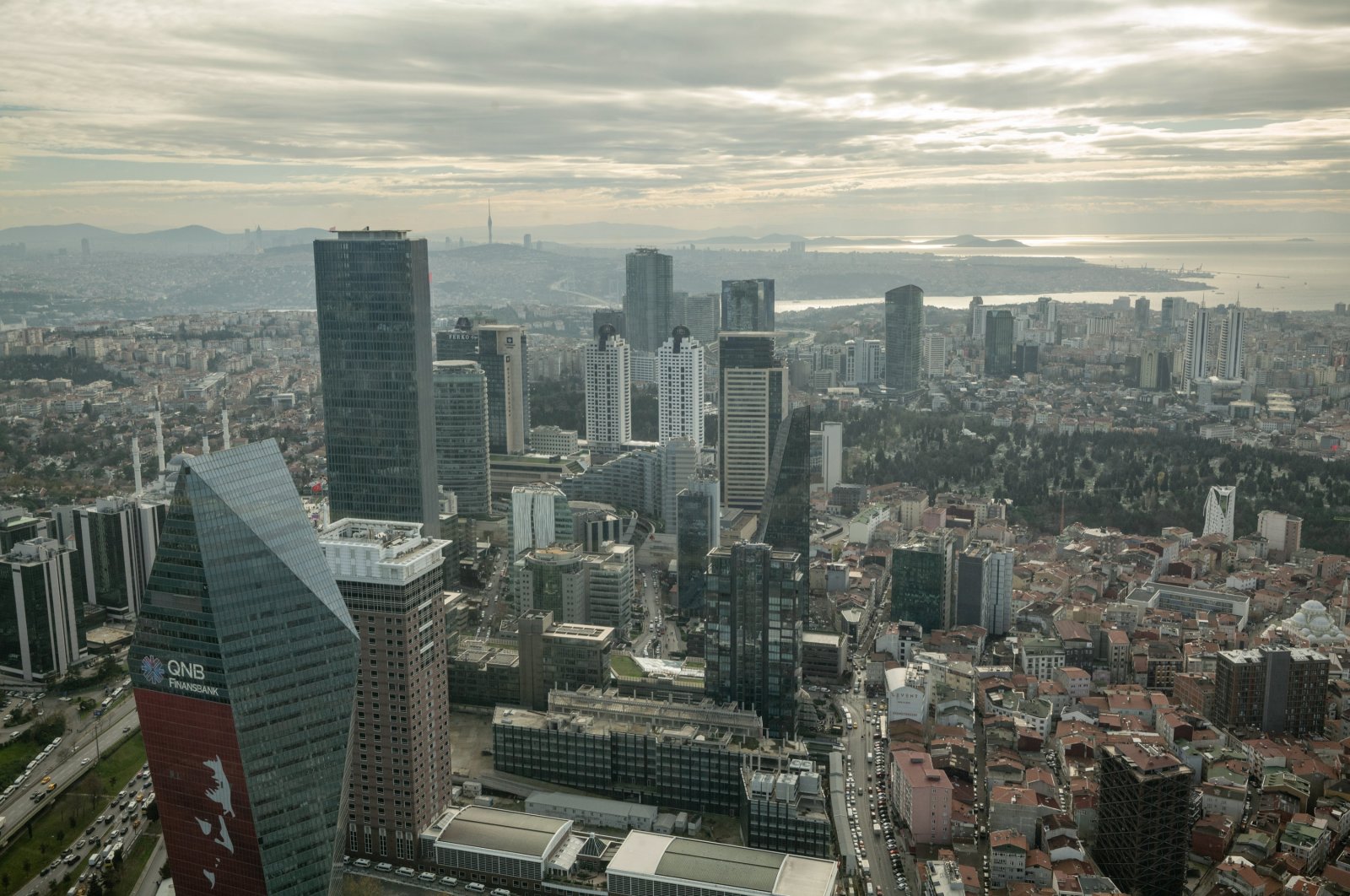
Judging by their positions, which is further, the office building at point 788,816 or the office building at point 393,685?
the office building at point 788,816

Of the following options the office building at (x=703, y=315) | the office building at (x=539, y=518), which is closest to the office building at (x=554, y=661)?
the office building at (x=539, y=518)

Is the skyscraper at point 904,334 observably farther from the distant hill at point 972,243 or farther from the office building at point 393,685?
the office building at point 393,685

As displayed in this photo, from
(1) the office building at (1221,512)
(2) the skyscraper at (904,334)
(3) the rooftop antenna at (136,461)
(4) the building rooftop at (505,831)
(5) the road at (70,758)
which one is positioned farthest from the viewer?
(2) the skyscraper at (904,334)

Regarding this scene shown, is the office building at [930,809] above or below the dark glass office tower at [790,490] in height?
below

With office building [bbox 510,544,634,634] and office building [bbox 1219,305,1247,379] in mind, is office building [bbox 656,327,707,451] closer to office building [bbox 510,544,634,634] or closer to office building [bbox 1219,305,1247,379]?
office building [bbox 510,544,634,634]

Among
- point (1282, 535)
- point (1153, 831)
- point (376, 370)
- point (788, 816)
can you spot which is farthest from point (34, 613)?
point (1282, 535)

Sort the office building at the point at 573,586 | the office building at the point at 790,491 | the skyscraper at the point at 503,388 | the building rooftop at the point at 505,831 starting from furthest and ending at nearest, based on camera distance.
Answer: the skyscraper at the point at 503,388
the office building at the point at 790,491
the office building at the point at 573,586
the building rooftop at the point at 505,831
